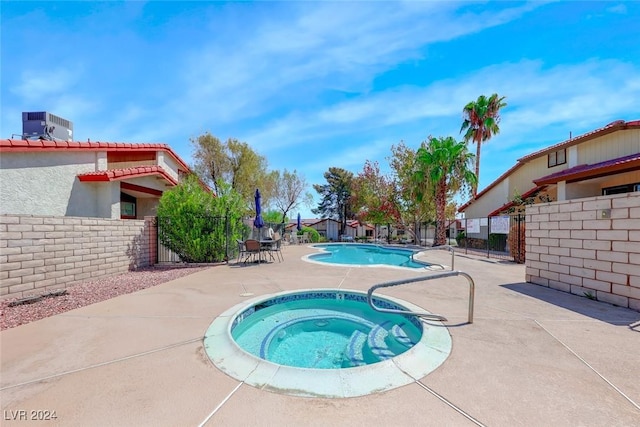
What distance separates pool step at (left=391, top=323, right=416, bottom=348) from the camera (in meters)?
3.74

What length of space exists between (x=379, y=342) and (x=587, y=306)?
390 centimetres

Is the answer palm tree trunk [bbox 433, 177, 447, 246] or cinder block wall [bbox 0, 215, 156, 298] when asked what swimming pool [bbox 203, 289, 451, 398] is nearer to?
cinder block wall [bbox 0, 215, 156, 298]

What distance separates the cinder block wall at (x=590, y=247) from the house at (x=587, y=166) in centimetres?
756

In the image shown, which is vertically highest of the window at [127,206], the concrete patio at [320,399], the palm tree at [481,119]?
the palm tree at [481,119]

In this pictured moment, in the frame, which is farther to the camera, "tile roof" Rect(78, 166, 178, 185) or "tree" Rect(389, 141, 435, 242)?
"tree" Rect(389, 141, 435, 242)

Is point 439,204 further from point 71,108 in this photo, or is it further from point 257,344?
point 71,108

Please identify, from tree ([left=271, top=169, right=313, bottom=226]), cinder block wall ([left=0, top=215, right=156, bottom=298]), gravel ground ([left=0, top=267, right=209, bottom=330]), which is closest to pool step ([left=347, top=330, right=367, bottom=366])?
gravel ground ([left=0, top=267, right=209, bottom=330])

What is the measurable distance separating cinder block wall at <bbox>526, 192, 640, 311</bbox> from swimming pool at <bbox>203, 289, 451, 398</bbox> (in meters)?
3.62

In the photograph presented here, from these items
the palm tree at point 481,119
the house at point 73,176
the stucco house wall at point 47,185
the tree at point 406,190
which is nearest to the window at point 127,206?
the house at point 73,176

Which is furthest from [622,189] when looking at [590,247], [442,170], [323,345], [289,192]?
[289,192]

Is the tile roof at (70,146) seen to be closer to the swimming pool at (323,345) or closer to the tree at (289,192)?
the swimming pool at (323,345)

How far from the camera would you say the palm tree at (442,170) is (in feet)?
61.1

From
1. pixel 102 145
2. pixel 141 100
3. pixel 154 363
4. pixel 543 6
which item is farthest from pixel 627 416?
pixel 102 145

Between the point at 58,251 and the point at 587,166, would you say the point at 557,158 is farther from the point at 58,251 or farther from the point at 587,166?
the point at 58,251
